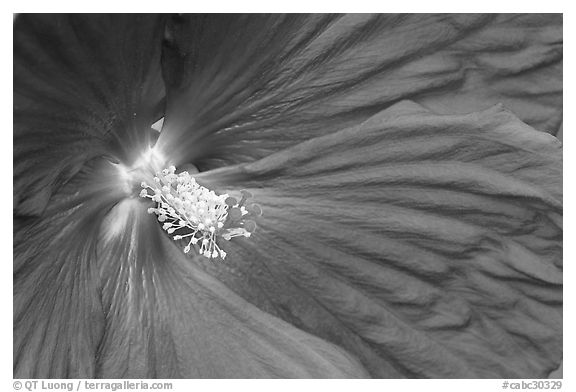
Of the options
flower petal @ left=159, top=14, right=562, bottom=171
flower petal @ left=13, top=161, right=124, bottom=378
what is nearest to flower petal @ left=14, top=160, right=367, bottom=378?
flower petal @ left=13, top=161, right=124, bottom=378

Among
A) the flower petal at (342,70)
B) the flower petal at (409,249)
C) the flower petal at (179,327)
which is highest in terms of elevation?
the flower petal at (342,70)

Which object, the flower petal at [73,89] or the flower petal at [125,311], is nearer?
the flower petal at [73,89]

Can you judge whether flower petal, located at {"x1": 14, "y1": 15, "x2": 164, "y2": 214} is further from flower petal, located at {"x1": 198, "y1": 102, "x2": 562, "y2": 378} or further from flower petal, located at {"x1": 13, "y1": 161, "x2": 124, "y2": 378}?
flower petal, located at {"x1": 198, "y1": 102, "x2": 562, "y2": 378}

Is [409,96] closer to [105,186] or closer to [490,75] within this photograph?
[490,75]

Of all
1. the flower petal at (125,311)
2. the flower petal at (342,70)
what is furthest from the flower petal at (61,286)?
the flower petal at (342,70)

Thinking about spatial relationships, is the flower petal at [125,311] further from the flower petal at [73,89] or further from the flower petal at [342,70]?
the flower petal at [342,70]

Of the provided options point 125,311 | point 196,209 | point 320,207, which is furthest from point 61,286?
point 320,207

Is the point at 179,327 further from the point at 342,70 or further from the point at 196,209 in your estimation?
the point at 342,70
